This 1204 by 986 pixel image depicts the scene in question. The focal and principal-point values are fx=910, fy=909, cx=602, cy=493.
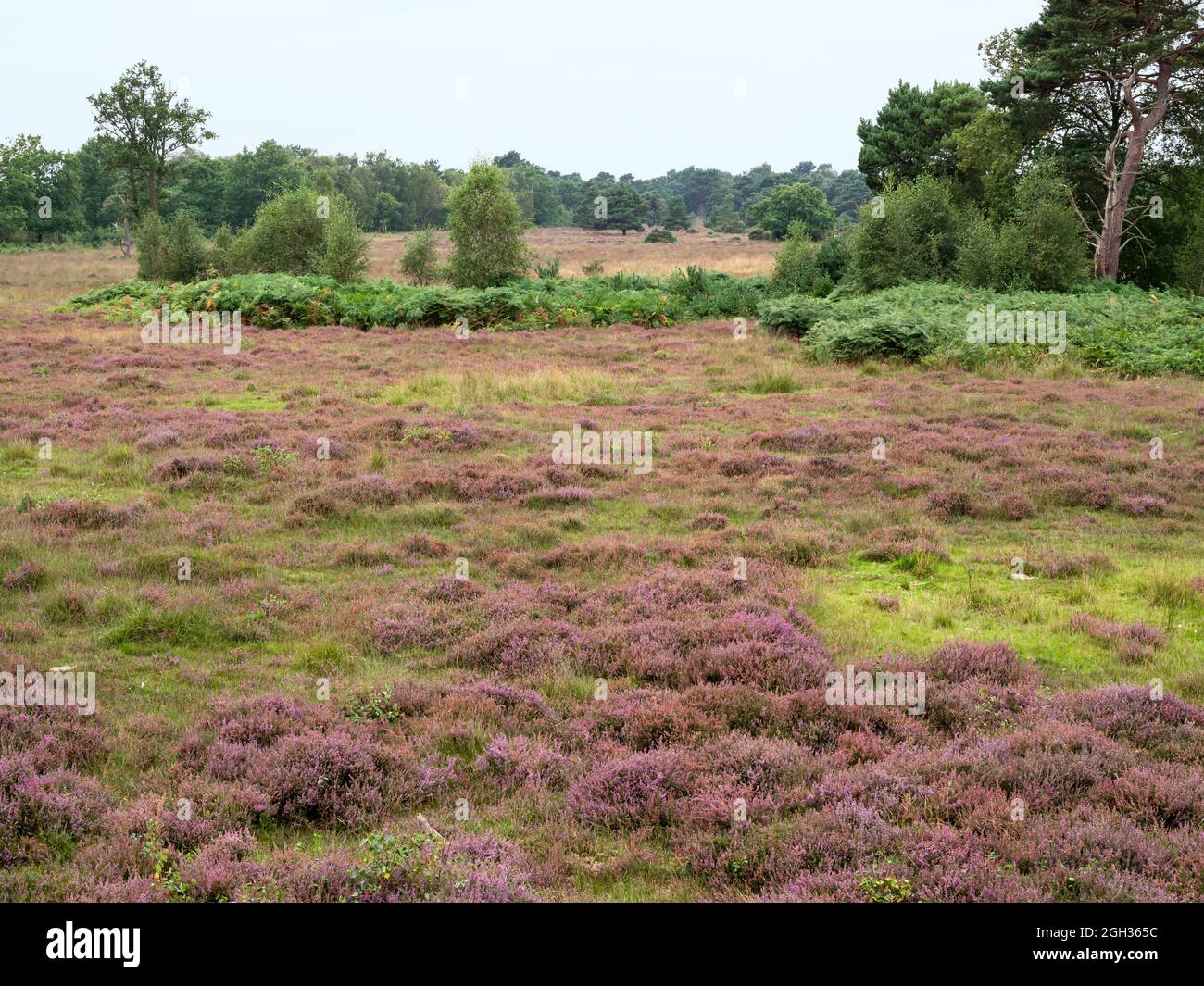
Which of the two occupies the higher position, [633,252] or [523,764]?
[633,252]

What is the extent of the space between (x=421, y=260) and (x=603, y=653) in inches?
1480

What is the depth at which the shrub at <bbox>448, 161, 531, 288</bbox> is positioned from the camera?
127 ft

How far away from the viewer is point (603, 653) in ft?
25.6

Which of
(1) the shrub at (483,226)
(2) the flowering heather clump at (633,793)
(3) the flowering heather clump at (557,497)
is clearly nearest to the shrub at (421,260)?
(1) the shrub at (483,226)

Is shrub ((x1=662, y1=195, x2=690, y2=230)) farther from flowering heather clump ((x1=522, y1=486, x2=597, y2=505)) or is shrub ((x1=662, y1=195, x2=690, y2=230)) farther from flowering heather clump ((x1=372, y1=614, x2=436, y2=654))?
flowering heather clump ((x1=372, y1=614, x2=436, y2=654))

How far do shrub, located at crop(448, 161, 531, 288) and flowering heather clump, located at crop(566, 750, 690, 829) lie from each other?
34793mm

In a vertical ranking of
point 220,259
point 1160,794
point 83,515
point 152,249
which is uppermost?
point 152,249

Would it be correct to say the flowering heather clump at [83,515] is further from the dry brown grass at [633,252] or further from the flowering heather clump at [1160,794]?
the dry brown grass at [633,252]

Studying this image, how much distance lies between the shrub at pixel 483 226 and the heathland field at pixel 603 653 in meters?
22.5

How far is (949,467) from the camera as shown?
13969mm

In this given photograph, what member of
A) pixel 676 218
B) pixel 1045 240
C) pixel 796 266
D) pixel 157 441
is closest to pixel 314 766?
pixel 157 441

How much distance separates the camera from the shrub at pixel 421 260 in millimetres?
42281

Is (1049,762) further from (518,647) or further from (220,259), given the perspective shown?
(220,259)

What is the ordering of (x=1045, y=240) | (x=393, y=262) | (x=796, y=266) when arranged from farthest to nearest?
(x=393, y=262)
(x=796, y=266)
(x=1045, y=240)
